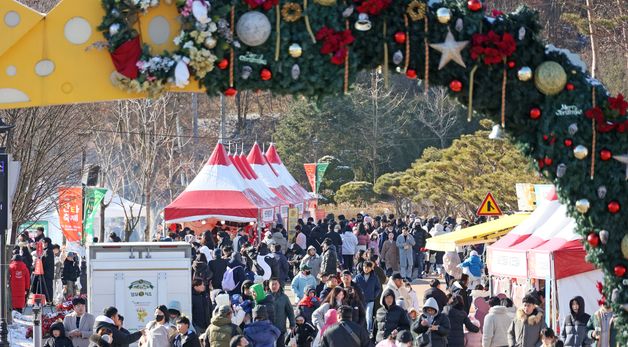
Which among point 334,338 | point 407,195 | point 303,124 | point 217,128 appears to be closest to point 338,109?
point 303,124

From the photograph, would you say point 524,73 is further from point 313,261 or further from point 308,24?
point 313,261

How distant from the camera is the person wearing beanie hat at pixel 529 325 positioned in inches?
562

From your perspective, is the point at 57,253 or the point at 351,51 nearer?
the point at 351,51

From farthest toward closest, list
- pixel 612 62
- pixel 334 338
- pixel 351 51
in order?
pixel 612 62 → pixel 334 338 → pixel 351 51

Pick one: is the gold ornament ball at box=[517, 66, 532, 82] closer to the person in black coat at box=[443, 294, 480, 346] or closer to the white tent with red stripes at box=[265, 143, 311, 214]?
the person in black coat at box=[443, 294, 480, 346]

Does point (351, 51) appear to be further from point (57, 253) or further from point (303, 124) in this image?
point (303, 124)

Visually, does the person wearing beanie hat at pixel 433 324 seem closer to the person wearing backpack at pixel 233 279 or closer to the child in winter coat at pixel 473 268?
the person wearing backpack at pixel 233 279

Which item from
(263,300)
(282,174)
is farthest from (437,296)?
(282,174)

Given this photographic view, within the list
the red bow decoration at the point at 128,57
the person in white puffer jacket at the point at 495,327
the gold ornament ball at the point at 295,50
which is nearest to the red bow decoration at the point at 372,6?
the gold ornament ball at the point at 295,50

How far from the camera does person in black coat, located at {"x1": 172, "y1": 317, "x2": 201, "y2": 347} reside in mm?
13250

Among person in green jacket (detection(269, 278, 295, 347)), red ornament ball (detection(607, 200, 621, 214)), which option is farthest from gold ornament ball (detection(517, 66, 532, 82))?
person in green jacket (detection(269, 278, 295, 347))

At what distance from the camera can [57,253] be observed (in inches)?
1083

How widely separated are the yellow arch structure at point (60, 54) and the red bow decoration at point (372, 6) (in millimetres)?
1118

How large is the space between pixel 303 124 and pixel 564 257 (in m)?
45.1
